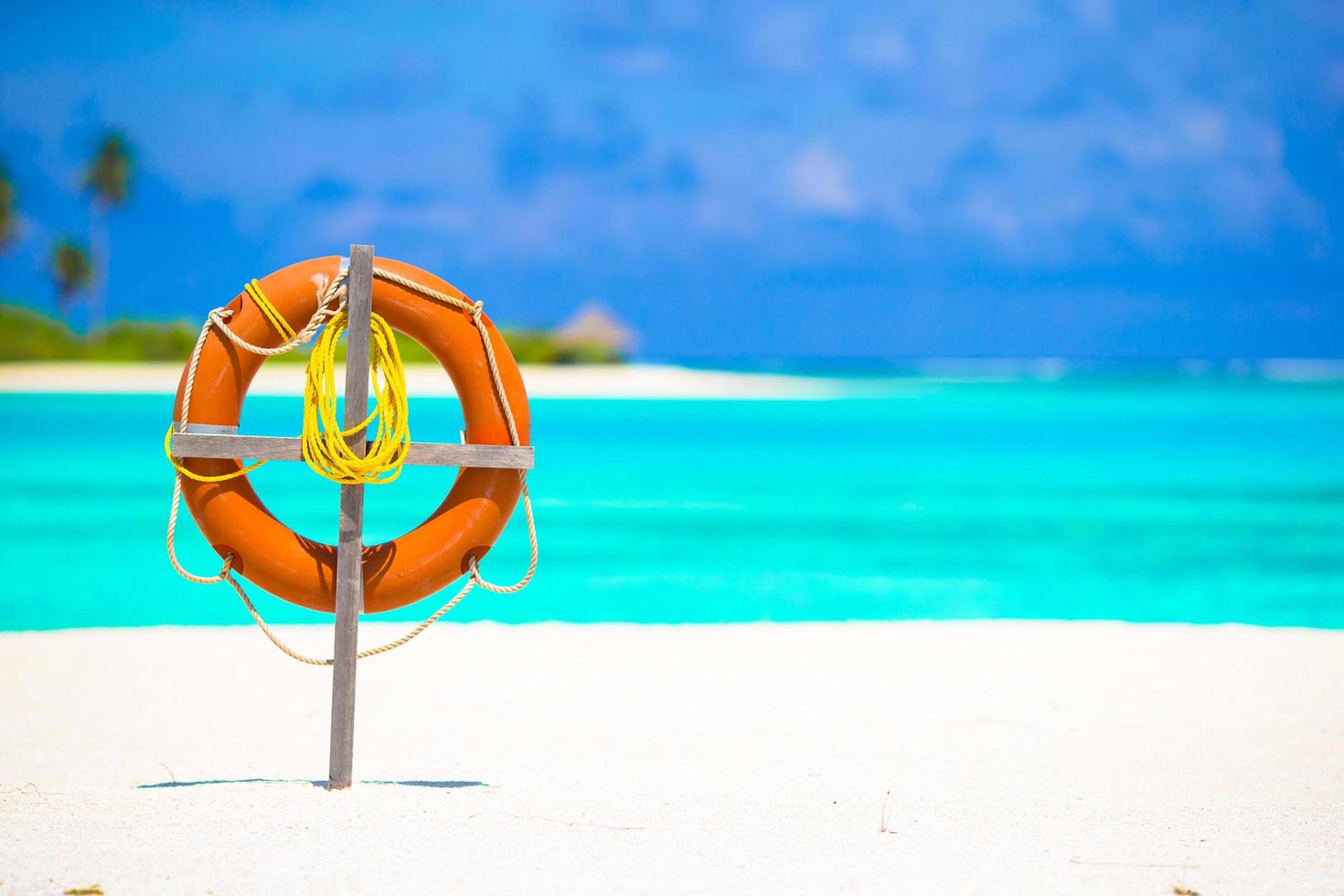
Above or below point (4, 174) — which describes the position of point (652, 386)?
below

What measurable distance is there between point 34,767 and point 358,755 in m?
0.82

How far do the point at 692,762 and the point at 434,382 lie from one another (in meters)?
31.0

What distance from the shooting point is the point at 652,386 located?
40469 millimetres

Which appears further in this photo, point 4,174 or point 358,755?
point 4,174

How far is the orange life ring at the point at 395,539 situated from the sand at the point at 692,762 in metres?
0.47

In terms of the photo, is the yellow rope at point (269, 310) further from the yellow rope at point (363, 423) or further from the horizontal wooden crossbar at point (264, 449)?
the horizontal wooden crossbar at point (264, 449)

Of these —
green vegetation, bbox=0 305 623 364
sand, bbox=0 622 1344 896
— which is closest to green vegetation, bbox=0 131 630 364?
green vegetation, bbox=0 305 623 364

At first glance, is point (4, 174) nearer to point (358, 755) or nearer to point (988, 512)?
point (988, 512)

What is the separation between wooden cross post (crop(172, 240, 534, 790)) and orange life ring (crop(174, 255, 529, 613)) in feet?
0.25

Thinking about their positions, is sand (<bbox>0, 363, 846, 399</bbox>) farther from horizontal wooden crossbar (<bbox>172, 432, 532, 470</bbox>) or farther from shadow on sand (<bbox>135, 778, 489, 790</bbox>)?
horizontal wooden crossbar (<bbox>172, 432, 532, 470</bbox>)

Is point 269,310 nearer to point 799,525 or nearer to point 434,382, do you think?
point 799,525

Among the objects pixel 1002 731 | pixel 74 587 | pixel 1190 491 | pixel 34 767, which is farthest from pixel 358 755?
pixel 1190 491

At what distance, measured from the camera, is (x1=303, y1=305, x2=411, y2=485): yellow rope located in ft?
10.2

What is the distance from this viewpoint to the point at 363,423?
3.13m
